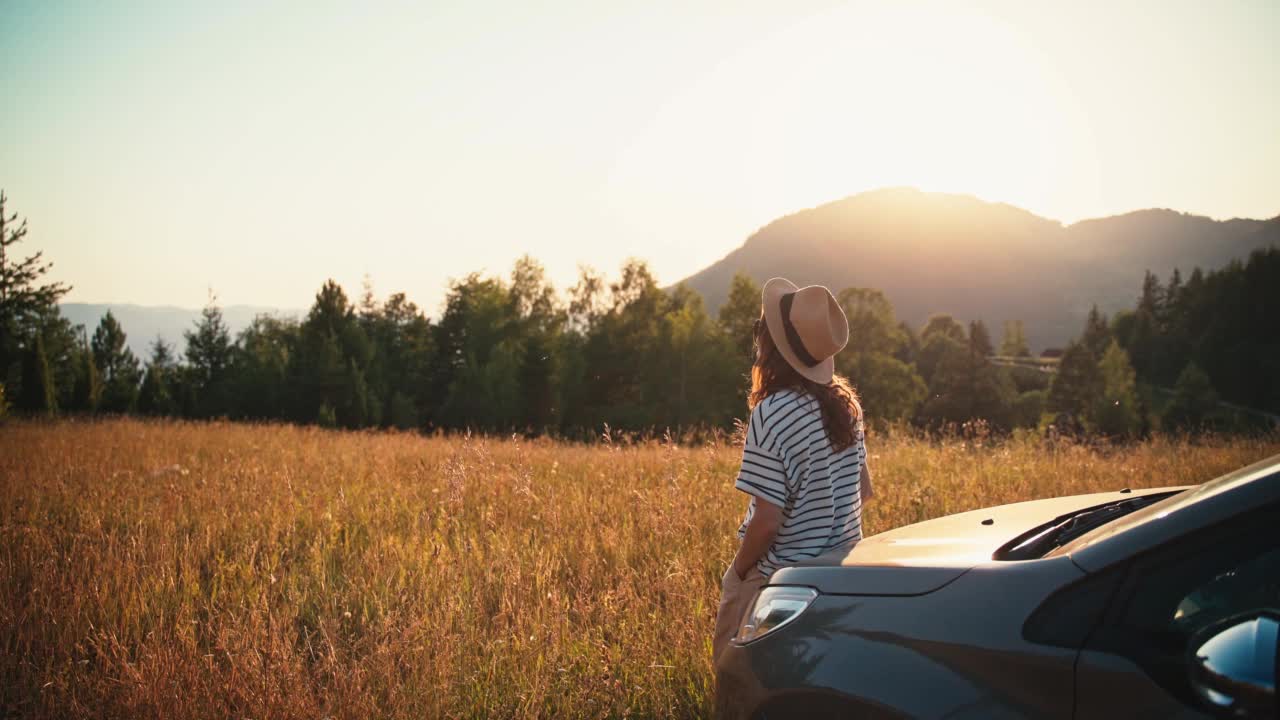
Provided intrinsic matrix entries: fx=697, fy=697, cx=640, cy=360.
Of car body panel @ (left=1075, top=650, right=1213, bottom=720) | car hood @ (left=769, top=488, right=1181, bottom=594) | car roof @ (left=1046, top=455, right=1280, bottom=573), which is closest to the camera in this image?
car body panel @ (left=1075, top=650, right=1213, bottom=720)

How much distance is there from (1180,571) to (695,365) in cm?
5362

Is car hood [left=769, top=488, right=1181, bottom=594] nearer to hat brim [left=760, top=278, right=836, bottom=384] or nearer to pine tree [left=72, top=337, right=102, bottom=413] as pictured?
hat brim [left=760, top=278, right=836, bottom=384]

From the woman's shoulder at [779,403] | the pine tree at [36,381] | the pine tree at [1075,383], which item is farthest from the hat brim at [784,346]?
the pine tree at [1075,383]

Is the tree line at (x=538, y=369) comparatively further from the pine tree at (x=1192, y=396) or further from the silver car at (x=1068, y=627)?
the silver car at (x=1068, y=627)

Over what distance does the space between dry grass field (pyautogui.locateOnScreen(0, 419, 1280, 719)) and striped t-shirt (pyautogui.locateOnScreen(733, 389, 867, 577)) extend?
988 mm

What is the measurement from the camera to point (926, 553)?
1.95 m

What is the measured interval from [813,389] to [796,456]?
30cm

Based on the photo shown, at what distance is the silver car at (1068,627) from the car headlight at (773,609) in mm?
56

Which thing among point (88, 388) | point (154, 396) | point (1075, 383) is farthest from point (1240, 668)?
point (1075, 383)

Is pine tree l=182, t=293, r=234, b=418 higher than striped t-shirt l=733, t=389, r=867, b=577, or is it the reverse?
pine tree l=182, t=293, r=234, b=418

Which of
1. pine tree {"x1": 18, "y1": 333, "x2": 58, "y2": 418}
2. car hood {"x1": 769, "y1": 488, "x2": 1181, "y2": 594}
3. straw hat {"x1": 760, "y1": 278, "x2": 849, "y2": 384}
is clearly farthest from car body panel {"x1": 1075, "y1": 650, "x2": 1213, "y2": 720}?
pine tree {"x1": 18, "y1": 333, "x2": 58, "y2": 418}

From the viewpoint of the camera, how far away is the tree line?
47.6 m

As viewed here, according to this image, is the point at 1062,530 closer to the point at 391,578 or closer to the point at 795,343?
the point at 795,343

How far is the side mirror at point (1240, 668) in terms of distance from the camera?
3.66 ft
